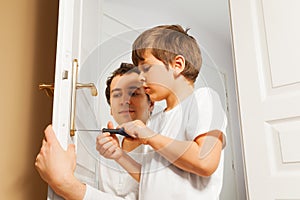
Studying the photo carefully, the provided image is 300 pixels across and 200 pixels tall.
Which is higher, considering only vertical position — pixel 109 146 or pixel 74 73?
pixel 74 73

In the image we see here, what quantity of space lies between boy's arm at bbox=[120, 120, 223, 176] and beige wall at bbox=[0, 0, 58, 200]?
1.50ft

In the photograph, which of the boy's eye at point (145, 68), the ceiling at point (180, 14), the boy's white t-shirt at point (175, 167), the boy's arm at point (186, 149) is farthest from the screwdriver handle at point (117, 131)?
the ceiling at point (180, 14)

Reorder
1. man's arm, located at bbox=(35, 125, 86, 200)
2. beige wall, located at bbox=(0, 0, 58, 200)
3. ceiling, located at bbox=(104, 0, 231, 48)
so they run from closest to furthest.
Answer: man's arm, located at bbox=(35, 125, 86, 200) → beige wall, located at bbox=(0, 0, 58, 200) → ceiling, located at bbox=(104, 0, 231, 48)

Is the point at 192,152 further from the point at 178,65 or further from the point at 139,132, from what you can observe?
the point at 178,65

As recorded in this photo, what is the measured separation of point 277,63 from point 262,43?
0.33 ft

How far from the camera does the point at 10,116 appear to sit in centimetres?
118

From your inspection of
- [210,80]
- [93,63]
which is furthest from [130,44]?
[210,80]

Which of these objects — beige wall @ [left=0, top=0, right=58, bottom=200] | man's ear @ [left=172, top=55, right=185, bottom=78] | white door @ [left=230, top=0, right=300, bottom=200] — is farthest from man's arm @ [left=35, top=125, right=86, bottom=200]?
white door @ [left=230, top=0, right=300, bottom=200]

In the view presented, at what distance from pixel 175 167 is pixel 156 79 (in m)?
0.29

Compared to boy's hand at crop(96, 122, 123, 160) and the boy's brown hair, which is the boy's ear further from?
boy's hand at crop(96, 122, 123, 160)

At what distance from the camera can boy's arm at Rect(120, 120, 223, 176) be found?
0.91m

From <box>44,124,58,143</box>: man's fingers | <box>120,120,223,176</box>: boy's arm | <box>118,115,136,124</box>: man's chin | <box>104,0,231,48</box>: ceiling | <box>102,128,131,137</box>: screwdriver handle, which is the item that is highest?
<box>104,0,231,48</box>: ceiling

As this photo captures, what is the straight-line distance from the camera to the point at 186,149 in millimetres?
916

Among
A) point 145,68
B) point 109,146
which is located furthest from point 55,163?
point 145,68
